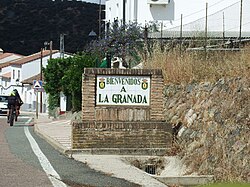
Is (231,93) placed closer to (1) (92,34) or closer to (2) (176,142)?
(2) (176,142)

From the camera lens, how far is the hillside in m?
121

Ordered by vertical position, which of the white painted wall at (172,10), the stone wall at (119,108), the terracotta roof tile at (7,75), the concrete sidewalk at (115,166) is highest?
the white painted wall at (172,10)

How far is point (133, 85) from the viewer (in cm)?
1574

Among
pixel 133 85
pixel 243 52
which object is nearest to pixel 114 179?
pixel 133 85

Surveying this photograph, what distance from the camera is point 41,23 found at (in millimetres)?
128000

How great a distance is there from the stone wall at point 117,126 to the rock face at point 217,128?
0.60m

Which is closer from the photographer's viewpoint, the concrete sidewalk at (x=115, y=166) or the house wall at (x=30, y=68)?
the concrete sidewalk at (x=115, y=166)

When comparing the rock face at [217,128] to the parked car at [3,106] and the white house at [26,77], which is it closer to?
the parked car at [3,106]

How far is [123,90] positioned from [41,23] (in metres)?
114

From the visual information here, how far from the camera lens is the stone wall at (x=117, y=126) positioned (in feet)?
49.2

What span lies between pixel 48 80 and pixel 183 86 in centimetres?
2841

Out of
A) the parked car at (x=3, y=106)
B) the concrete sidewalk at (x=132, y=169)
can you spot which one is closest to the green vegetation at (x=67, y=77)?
the parked car at (x=3, y=106)

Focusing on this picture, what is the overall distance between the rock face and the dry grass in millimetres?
391

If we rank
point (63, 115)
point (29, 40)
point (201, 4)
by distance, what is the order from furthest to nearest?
point (29, 40) < point (201, 4) < point (63, 115)
